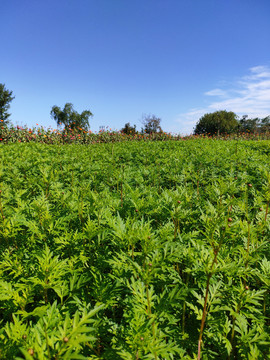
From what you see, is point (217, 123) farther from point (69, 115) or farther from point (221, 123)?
point (69, 115)

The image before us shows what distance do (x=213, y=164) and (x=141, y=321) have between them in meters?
5.56

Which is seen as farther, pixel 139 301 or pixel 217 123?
pixel 217 123

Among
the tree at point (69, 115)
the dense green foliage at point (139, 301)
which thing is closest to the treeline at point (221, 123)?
the tree at point (69, 115)

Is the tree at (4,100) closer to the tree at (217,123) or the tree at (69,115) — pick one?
the tree at (69,115)

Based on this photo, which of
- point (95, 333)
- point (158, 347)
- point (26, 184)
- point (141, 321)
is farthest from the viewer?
point (26, 184)

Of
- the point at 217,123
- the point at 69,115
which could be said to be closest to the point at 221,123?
the point at 217,123

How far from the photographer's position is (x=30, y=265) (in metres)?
1.84

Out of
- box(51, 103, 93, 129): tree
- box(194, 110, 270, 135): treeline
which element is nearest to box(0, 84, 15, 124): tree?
box(51, 103, 93, 129): tree

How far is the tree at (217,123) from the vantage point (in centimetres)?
6450

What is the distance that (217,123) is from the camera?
64.6 metres

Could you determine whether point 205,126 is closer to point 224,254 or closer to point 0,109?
point 0,109

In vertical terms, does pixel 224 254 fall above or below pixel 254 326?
above

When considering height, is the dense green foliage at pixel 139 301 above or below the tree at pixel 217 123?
→ below

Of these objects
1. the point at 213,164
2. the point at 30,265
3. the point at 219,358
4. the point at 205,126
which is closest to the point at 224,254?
the point at 219,358
